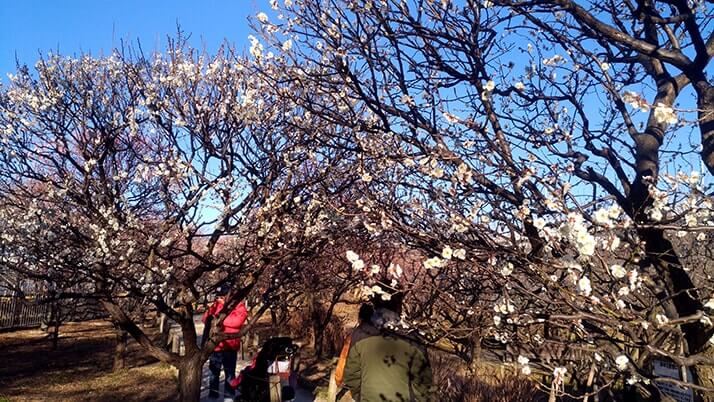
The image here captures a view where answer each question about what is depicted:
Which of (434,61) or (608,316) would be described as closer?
(608,316)

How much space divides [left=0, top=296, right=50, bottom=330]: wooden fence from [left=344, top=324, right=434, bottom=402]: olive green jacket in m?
15.4

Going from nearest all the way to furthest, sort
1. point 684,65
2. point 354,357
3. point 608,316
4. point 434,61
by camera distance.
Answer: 1. point 608,316
2. point 684,65
3. point 354,357
4. point 434,61

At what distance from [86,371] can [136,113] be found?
659 cm

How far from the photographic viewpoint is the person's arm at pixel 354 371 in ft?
12.6

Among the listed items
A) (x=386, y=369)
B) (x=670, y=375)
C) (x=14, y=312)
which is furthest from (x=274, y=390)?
(x=14, y=312)

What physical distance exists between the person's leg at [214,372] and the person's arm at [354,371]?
433 cm

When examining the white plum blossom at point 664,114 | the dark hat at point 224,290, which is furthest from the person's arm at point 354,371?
the dark hat at point 224,290

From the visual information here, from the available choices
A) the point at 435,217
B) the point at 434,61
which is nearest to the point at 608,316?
the point at 435,217

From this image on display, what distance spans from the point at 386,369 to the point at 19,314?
710 inches

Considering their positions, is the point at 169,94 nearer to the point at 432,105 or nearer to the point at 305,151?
the point at 305,151

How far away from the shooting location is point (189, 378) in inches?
256

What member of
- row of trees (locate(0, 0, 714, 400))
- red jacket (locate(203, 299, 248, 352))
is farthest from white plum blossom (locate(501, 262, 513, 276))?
red jacket (locate(203, 299, 248, 352))

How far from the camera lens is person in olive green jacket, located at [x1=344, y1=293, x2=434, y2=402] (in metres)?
3.71

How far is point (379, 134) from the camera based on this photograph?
15.1ft
